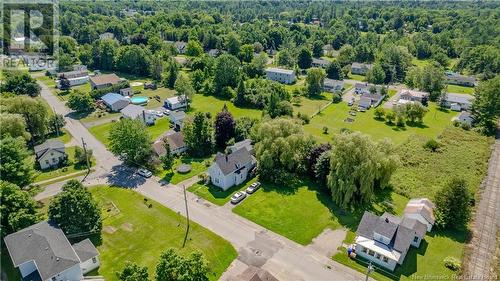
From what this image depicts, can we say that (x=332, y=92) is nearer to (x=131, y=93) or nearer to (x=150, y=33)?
(x=131, y=93)

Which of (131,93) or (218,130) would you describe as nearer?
(218,130)

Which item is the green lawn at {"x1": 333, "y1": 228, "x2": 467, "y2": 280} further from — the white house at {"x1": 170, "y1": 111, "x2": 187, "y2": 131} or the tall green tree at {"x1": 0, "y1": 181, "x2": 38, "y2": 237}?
the white house at {"x1": 170, "y1": 111, "x2": 187, "y2": 131}

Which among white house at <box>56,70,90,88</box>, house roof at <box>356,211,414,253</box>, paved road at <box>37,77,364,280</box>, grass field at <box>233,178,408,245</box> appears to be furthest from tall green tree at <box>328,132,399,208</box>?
white house at <box>56,70,90,88</box>

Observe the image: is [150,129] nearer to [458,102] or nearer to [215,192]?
[215,192]

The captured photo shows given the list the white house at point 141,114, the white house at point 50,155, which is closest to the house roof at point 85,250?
the white house at point 50,155

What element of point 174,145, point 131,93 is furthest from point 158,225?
point 131,93
